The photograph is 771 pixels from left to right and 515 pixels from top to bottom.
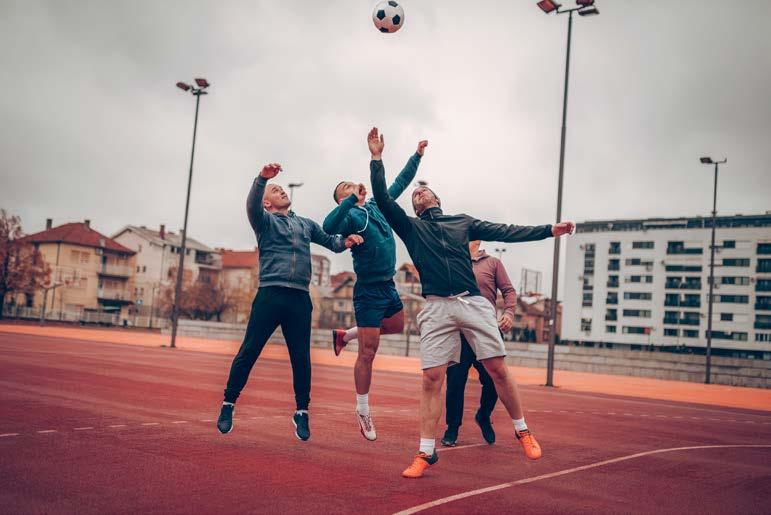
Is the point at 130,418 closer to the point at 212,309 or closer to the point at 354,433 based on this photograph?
the point at 354,433

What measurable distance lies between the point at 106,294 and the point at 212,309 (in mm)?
16010

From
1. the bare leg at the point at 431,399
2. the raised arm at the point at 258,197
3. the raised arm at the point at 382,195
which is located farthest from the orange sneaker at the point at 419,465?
the raised arm at the point at 258,197

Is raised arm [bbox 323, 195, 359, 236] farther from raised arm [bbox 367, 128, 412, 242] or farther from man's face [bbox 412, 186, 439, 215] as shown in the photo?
raised arm [bbox 367, 128, 412, 242]

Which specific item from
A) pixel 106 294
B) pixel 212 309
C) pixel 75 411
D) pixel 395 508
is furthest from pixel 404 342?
pixel 106 294

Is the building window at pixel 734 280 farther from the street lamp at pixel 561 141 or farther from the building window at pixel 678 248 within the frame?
the street lamp at pixel 561 141

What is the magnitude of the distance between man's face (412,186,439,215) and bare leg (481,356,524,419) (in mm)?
1378

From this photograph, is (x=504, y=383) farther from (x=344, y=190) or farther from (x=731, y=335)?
(x=731, y=335)

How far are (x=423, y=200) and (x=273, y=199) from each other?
1.63 m

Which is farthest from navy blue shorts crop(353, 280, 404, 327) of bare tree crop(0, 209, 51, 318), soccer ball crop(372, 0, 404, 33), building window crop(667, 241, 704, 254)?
building window crop(667, 241, 704, 254)

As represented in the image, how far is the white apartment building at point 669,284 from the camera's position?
90000mm

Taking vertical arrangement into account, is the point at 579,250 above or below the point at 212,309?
above

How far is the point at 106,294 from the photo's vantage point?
295 feet

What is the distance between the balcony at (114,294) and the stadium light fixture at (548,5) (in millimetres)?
79335

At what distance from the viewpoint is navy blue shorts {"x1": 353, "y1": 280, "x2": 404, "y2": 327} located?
6.64 m
